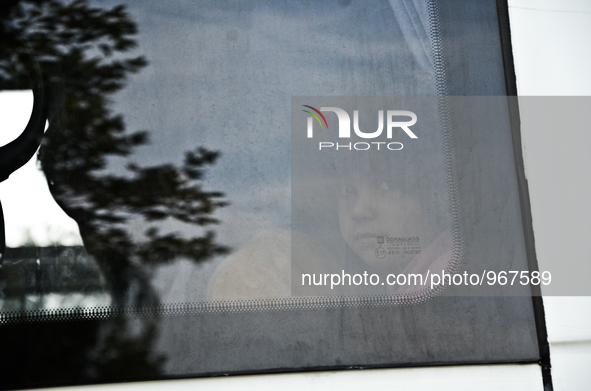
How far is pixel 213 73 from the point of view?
1281 millimetres

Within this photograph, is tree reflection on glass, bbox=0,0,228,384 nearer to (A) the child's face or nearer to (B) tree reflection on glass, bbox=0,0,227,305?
(B) tree reflection on glass, bbox=0,0,227,305

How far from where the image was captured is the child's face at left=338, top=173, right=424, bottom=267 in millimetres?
1210

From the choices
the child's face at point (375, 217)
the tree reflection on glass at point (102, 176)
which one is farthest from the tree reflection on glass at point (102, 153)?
the child's face at point (375, 217)

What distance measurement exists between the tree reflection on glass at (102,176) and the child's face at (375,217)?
Result: 14.7 inches

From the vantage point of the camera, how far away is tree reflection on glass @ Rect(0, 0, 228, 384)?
1.17 metres

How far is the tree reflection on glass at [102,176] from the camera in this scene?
1.17 meters

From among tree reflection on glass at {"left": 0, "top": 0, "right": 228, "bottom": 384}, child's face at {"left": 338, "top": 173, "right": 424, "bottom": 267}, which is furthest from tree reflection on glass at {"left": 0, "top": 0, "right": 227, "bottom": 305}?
child's face at {"left": 338, "top": 173, "right": 424, "bottom": 267}

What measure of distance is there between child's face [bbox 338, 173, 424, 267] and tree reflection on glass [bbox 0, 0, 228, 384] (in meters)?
0.37

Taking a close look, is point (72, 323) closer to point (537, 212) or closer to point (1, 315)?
point (1, 315)

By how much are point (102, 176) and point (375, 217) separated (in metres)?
0.81

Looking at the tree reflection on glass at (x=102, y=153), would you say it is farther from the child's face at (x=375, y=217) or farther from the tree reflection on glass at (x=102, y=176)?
the child's face at (x=375, y=217)

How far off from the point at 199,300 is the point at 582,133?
1280 millimetres

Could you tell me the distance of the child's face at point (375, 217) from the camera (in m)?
1.21

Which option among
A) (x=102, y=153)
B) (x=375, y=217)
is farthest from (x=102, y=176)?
(x=375, y=217)
